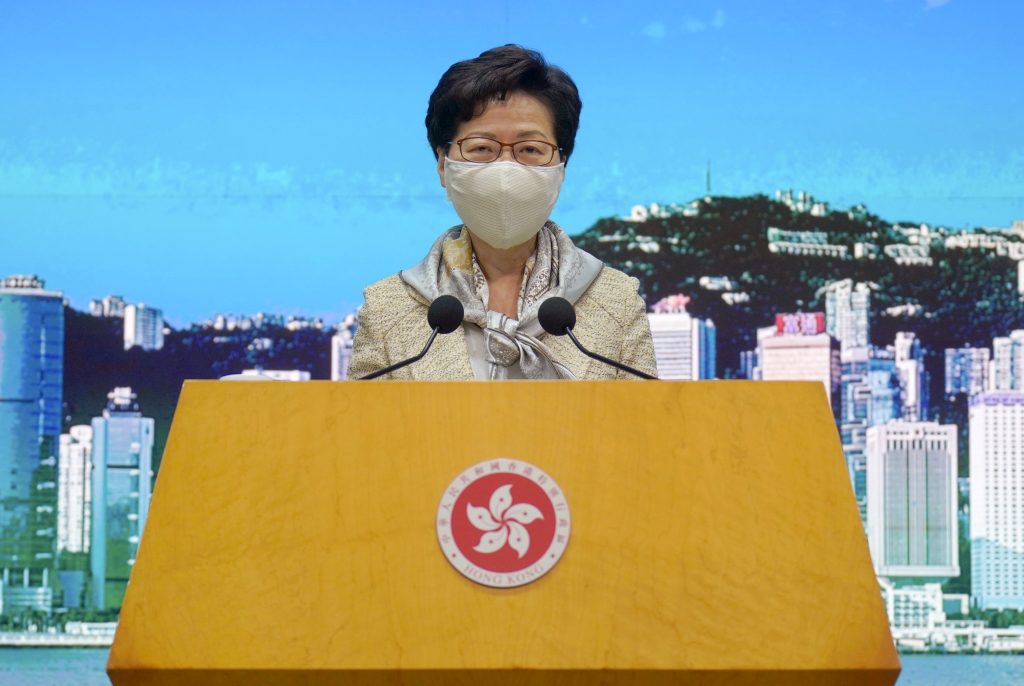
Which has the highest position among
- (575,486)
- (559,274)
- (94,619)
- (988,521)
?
(559,274)

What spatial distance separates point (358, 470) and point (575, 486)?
0.64 feet

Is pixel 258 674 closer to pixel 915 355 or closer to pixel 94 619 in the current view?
pixel 94 619

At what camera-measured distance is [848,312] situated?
3.72m

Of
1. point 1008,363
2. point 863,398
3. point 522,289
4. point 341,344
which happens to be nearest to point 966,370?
point 1008,363

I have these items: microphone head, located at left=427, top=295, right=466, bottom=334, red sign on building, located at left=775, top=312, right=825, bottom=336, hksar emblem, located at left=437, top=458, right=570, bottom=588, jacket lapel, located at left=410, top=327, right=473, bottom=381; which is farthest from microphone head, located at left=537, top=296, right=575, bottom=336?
red sign on building, located at left=775, top=312, right=825, bottom=336

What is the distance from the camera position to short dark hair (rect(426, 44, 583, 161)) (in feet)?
6.36

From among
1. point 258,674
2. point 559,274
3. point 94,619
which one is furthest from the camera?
point 94,619

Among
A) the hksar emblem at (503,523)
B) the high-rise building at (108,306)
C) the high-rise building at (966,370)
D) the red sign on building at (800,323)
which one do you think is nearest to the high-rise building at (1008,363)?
the high-rise building at (966,370)

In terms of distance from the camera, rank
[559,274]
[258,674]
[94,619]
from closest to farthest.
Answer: [258,674], [559,274], [94,619]

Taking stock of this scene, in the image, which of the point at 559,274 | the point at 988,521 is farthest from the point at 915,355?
the point at 559,274

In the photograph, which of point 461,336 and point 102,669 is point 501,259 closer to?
point 461,336

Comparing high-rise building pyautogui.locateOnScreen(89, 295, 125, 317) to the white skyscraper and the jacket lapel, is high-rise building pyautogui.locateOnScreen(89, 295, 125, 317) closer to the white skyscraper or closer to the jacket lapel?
the white skyscraper

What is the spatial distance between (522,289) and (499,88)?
0.96ft

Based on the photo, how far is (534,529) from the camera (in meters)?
1.18
